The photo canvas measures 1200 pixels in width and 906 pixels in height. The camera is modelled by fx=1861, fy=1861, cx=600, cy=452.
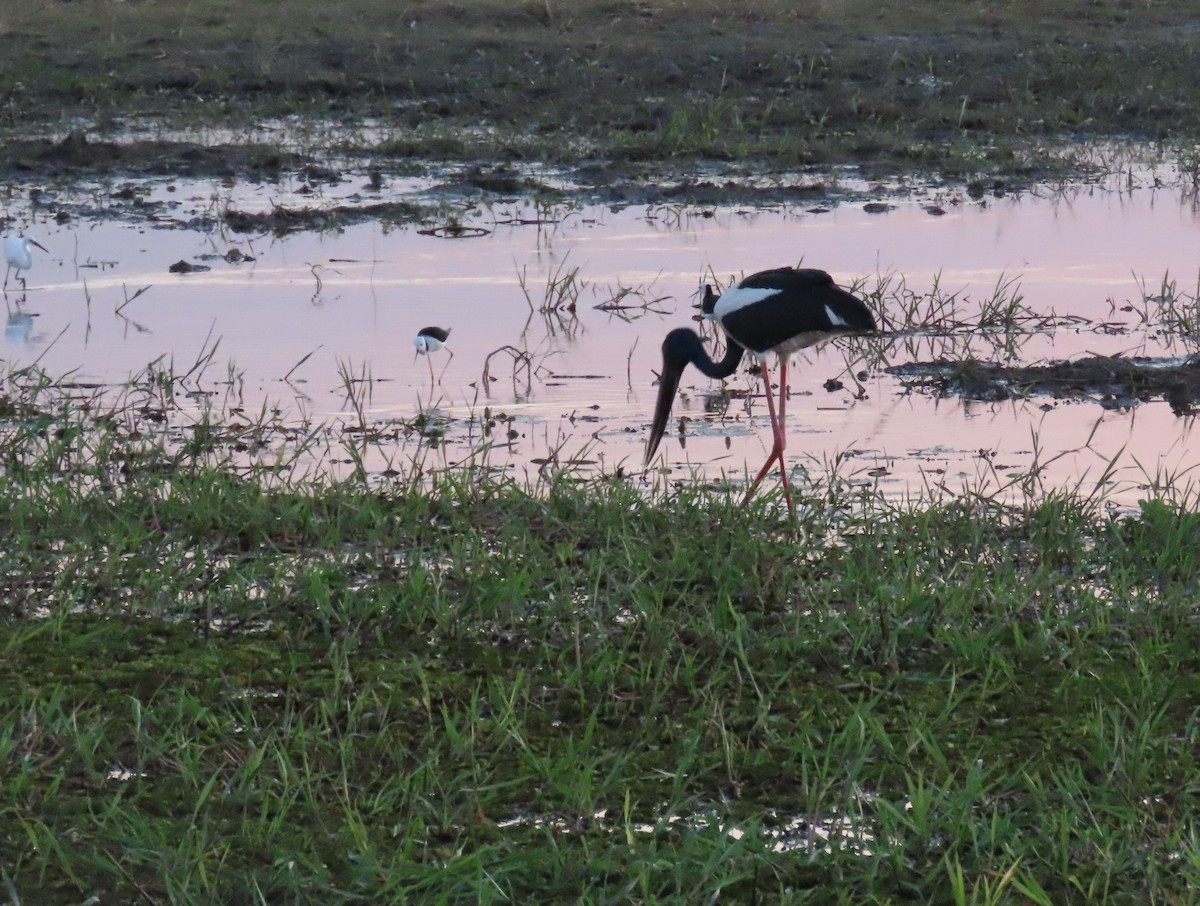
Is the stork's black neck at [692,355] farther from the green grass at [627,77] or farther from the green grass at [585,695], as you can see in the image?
the green grass at [627,77]

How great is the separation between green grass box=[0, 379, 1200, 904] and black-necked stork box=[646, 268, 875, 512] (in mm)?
757

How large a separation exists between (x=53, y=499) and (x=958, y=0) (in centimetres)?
1837

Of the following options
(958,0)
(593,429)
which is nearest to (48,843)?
(593,429)

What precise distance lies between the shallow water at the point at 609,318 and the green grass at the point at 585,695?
2.61ft

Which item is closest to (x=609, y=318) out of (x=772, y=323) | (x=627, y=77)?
(x=772, y=323)

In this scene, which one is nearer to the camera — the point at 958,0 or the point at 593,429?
the point at 593,429

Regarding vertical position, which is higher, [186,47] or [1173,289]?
[186,47]

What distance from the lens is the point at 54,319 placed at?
7.83 m

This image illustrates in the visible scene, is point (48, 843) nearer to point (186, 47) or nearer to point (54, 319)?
point (54, 319)

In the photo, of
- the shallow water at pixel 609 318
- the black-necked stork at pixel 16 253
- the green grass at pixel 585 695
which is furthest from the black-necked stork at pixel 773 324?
the black-necked stork at pixel 16 253

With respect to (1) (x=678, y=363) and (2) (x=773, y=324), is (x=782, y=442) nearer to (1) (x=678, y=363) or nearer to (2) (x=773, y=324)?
(2) (x=773, y=324)

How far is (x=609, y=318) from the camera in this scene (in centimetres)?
803

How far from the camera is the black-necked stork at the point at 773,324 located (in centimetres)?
553

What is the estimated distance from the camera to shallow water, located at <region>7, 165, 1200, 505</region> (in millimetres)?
5875
